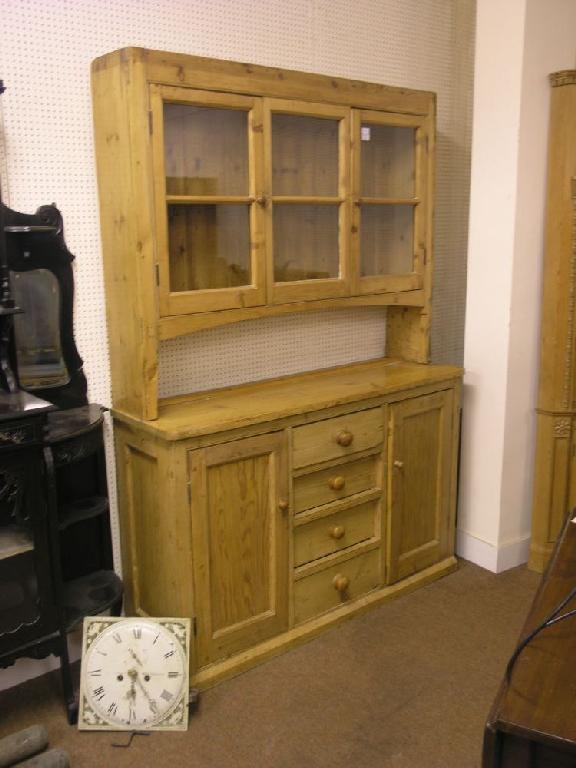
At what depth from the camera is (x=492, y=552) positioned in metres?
3.26

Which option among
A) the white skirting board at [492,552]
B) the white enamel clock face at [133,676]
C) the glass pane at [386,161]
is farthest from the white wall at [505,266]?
the white enamel clock face at [133,676]

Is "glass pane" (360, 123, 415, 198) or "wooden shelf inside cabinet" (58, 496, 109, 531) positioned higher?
"glass pane" (360, 123, 415, 198)

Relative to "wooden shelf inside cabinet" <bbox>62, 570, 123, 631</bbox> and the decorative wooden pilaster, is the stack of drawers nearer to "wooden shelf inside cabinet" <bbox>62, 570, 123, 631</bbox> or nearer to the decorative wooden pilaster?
"wooden shelf inside cabinet" <bbox>62, 570, 123, 631</bbox>

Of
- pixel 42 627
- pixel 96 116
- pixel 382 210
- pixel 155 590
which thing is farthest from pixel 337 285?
pixel 42 627

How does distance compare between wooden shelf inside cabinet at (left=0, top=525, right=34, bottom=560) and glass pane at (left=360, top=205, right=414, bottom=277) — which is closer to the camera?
wooden shelf inside cabinet at (left=0, top=525, right=34, bottom=560)

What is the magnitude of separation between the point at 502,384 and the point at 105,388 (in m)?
1.67

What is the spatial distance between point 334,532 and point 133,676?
90 cm

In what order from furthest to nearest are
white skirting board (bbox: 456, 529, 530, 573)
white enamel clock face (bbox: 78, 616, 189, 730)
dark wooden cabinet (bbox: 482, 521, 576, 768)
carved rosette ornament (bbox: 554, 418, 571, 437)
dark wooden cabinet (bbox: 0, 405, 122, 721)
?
white skirting board (bbox: 456, 529, 530, 573) → carved rosette ornament (bbox: 554, 418, 571, 437) → white enamel clock face (bbox: 78, 616, 189, 730) → dark wooden cabinet (bbox: 0, 405, 122, 721) → dark wooden cabinet (bbox: 482, 521, 576, 768)

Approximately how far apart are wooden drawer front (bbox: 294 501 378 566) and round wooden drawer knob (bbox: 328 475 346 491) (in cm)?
10

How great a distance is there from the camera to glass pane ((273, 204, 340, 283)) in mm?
2670

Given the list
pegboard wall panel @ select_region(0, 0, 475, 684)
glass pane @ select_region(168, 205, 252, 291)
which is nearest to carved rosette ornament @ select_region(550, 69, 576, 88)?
pegboard wall panel @ select_region(0, 0, 475, 684)

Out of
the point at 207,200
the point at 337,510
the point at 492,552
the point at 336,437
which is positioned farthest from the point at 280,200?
the point at 492,552

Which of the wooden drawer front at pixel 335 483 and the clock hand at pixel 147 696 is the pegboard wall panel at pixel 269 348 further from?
the clock hand at pixel 147 696

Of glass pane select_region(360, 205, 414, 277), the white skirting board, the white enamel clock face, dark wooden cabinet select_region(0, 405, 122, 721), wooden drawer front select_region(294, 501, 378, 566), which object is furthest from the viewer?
the white skirting board
